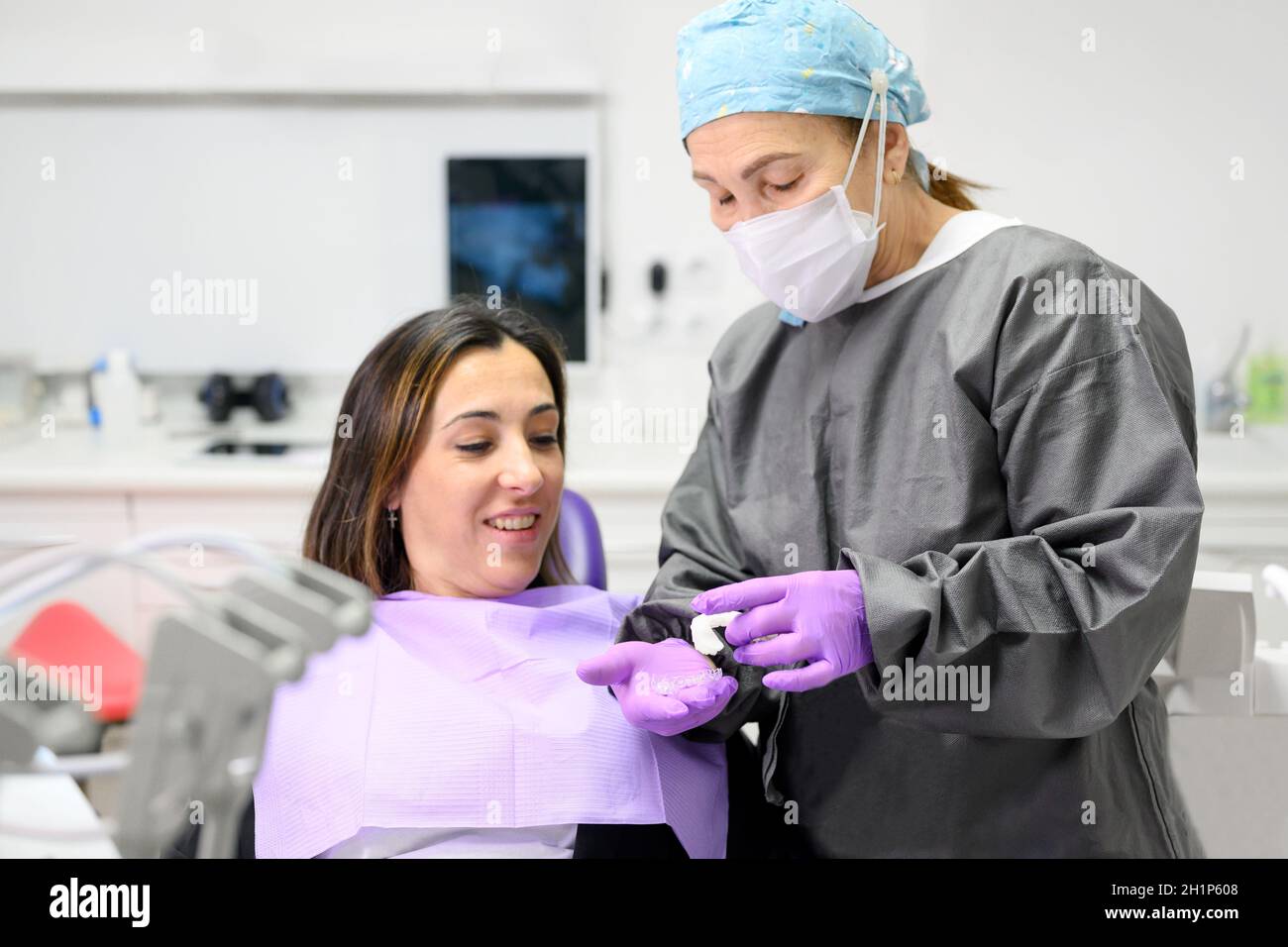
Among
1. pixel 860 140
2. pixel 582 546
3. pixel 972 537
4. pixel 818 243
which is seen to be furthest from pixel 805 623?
pixel 582 546

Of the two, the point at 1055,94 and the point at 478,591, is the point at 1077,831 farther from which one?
the point at 1055,94

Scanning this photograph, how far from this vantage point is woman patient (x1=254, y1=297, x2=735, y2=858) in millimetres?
1415

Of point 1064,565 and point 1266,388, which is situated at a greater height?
point 1266,388

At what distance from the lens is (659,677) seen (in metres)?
1.36

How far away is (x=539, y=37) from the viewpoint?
313cm

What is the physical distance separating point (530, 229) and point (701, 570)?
196cm

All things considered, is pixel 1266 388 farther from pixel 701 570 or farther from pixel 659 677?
pixel 659 677

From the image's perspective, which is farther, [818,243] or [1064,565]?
[818,243]

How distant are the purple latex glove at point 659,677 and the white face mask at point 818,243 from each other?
1.53ft

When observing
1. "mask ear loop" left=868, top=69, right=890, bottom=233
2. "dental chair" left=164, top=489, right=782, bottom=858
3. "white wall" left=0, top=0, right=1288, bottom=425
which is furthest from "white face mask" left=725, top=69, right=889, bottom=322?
"white wall" left=0, top=0, right=1288, bottom=425

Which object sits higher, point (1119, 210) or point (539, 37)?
point (539, 37)

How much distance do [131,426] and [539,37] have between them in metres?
1.62

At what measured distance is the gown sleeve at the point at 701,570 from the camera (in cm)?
141
